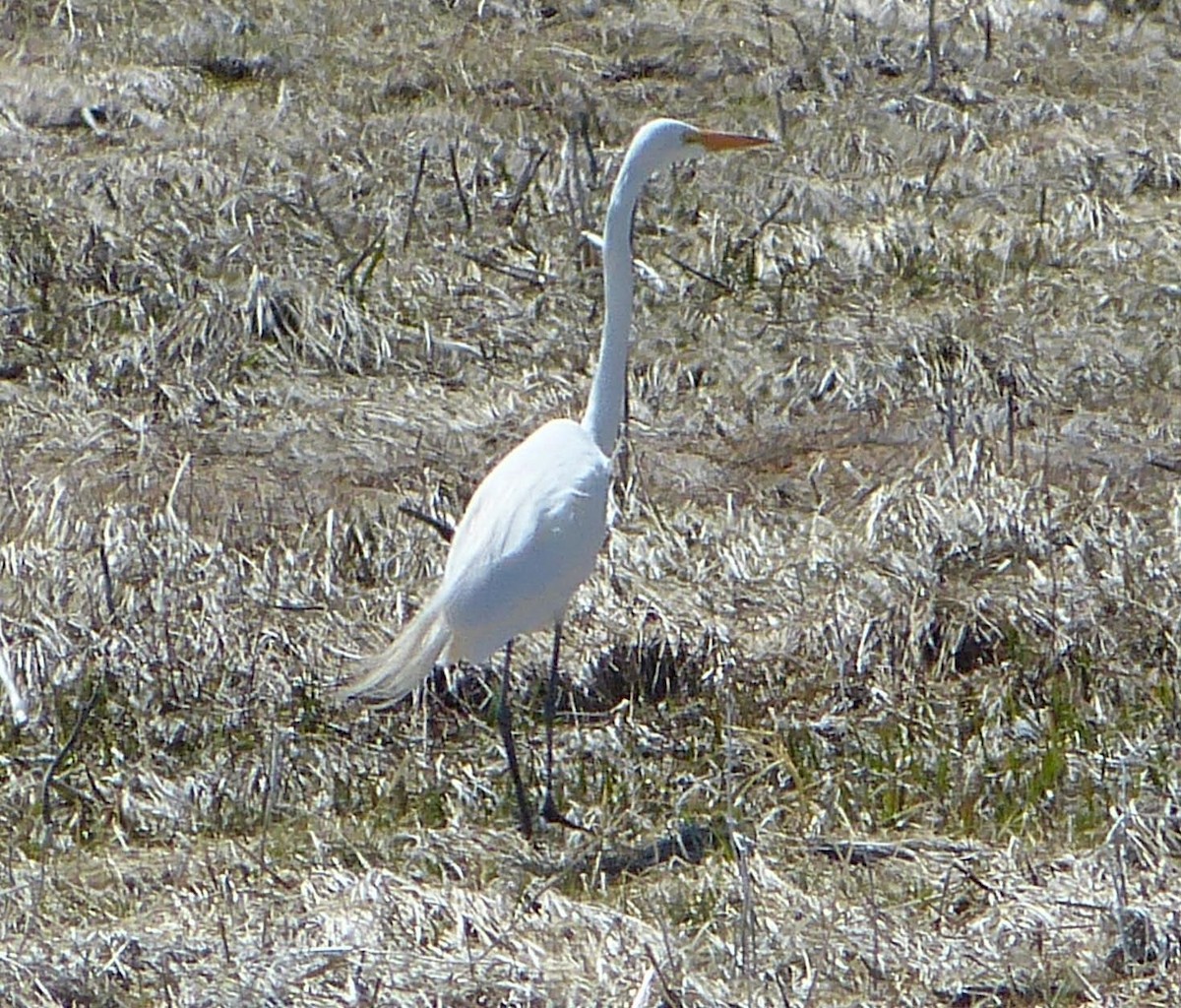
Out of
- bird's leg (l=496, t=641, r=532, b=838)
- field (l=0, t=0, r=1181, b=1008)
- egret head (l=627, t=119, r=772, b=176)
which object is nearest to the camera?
field (l=0, t=0, r=1181, b=1008)

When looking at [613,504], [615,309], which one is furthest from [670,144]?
[613,504]

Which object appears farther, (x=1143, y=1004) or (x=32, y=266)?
(x=32, y=266)

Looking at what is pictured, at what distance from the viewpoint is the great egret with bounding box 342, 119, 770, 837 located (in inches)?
191

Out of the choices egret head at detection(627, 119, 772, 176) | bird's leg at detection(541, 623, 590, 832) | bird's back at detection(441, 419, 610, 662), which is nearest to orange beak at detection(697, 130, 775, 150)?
egret head at detection(627, 119, 772, 176)

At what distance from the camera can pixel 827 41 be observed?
9.91 meters

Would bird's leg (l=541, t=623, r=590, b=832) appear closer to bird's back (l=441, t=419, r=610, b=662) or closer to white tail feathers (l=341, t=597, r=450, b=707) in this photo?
bird's back (l=441, t=419, r=610, b=662)

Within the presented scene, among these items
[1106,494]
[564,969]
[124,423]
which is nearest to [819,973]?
[564,969]

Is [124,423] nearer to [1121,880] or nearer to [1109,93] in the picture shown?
[1121,880]

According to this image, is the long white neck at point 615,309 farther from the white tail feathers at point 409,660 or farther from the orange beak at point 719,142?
the white tail feathers at point 409,660

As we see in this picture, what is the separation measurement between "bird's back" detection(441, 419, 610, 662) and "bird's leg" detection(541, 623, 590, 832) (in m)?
0.14

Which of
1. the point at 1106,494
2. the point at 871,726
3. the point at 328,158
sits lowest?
the point at 871,726

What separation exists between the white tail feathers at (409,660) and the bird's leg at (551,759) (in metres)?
0.37

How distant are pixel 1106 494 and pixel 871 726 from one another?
128cm

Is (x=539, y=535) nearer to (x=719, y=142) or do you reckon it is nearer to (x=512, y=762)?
(x=512, y=762)
